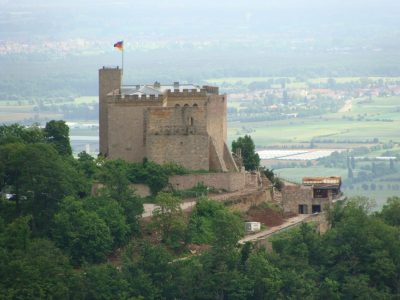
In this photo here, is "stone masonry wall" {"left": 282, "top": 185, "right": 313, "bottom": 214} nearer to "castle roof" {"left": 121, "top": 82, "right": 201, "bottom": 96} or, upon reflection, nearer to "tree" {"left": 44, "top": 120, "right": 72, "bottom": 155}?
"castle roof" {"left": 121, "top": 82, "right": 201, "bottom": 96}

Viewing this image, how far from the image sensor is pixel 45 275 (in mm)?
58469

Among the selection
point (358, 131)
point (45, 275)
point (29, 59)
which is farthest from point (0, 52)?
point (45, 275)

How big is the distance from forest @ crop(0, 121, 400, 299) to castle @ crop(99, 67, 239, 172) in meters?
1.43

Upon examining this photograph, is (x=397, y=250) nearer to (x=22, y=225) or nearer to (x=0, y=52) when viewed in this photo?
(x=22, y=225)

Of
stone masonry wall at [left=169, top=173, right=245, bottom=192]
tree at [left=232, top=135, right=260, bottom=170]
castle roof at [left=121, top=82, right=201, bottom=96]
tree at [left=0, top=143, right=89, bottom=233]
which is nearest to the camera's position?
tree at [left=0, top=143, right=89, bottom=233]

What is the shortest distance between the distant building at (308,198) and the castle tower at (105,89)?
724 centimetres

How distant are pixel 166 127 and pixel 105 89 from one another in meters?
4.84

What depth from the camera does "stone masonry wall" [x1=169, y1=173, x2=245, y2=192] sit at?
70688 millimetres

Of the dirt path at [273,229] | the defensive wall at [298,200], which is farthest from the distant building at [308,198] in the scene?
the dirt path at [273,229]

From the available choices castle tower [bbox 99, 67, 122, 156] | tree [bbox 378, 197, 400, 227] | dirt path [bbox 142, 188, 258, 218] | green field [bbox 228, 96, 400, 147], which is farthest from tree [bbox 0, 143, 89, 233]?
green field [bbox 228, 96, 400, 147]

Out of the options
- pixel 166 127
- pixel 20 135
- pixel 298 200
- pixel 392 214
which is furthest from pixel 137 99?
pixel 392 214

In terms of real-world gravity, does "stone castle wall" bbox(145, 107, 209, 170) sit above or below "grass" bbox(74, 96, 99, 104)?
above

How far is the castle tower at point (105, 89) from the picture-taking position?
244 ft

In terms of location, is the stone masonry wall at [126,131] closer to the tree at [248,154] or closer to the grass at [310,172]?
the tree at [248,154]
